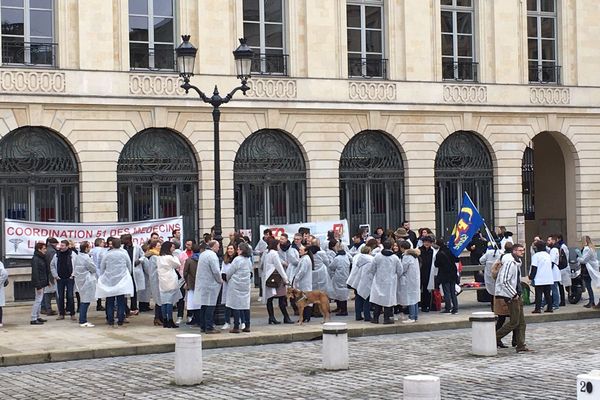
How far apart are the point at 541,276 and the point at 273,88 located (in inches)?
413

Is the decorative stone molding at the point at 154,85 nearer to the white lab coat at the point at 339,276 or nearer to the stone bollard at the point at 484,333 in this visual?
the white lab coat at the point at 339,276

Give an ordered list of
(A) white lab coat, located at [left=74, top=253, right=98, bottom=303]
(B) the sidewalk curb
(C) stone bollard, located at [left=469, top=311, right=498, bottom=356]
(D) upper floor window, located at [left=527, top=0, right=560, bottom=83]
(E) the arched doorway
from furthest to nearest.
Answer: (E) the arched doorway, (D) upper floor window, located at [left=527, top=0, right=560, bottom=83], (A) white lab coat, located at [left=74, top=253, right=98, bottom=303], (B) the sidewalk curb, (C) stone bollard, located at [left=469, top=311, right=498, bottom=356]

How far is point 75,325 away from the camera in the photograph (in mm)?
21297

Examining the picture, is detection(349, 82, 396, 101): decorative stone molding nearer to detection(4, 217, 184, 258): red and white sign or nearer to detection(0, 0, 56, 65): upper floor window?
detection(4, 217, 184, 258): red and white sign

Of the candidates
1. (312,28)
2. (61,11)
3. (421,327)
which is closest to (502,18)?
(312,28)

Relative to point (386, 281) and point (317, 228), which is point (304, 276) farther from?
point (317, 228)

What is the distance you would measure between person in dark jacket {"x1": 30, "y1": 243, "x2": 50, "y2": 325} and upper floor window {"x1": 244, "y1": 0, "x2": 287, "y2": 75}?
10.3m

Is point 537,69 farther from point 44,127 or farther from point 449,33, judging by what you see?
point 44,127

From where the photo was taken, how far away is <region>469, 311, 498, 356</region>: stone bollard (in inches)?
660

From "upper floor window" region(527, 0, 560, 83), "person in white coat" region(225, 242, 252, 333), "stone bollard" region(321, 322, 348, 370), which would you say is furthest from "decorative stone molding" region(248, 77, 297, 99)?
"stone bollard" region(321, 322, 348, 370)

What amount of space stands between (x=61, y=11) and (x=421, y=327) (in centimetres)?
1240

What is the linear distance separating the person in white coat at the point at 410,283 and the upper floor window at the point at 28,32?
36.7 feet

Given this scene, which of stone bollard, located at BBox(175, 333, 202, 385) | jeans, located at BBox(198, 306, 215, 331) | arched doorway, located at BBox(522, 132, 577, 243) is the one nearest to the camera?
stone bollard, located at BBox(175, 333, 202, 385)

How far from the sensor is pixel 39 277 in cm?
2180
